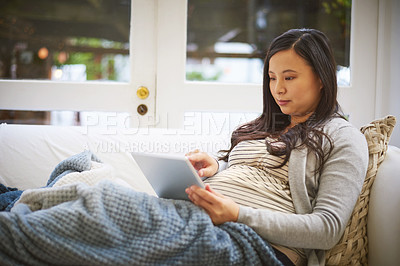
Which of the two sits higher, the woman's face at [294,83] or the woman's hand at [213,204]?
the woman's face at [294,83]

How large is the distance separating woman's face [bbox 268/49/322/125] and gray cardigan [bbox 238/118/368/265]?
0.18m

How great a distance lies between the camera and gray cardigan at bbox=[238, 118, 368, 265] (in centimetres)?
97

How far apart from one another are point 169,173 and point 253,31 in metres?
1.41

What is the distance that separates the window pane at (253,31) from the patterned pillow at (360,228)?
42.4 inches

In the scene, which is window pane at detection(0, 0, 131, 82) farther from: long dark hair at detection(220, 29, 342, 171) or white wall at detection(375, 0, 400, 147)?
white wall at detection(375, 0, 400, 147)

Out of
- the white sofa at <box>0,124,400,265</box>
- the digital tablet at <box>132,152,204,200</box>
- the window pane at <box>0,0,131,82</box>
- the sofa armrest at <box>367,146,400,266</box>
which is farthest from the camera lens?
the window pane at <box>0,0,131,82</box>

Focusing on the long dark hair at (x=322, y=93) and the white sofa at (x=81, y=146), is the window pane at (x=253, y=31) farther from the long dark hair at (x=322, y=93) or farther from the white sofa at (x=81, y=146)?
the long dark hair at (x=322, y=93)

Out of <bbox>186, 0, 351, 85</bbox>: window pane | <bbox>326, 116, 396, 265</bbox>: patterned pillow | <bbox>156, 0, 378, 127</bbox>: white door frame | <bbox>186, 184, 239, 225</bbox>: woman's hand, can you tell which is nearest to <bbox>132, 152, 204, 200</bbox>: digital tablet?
<bbox>186, 184, 239, 225</bbox>: woman's hand

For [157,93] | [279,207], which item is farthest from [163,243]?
[157,93]

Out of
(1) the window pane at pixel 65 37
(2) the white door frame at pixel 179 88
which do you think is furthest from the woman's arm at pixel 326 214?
(1) the window pane at pixel 65 37

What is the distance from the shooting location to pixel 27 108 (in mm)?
2045

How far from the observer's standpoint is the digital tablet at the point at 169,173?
94 centimetres

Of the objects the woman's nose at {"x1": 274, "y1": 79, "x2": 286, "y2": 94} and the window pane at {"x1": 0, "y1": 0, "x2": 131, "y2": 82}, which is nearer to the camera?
the woman's nose at {"x1": 274, "y1": 79, "x2": 286, "y2": 94}

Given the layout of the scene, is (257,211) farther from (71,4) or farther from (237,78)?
(71,4)
